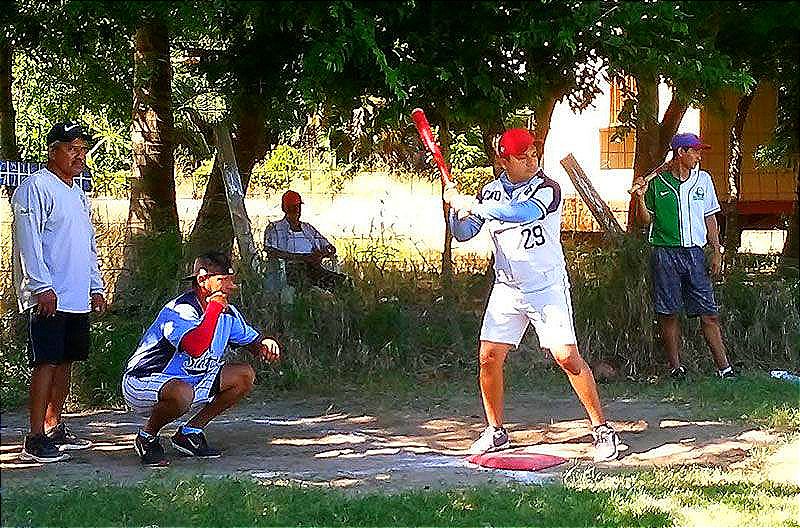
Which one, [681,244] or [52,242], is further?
[681,244]

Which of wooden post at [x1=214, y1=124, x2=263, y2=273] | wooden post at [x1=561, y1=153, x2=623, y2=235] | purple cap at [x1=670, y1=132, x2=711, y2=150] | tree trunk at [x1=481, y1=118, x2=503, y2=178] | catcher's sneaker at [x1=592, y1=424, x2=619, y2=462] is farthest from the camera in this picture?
wooden post at [x1=561, y1=153, x2=623, y2=235]

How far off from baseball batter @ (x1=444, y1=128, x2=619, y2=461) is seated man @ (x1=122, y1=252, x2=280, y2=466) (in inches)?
47.7

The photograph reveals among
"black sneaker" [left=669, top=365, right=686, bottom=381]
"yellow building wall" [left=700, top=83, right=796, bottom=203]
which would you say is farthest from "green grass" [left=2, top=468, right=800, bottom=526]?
"yellow building wall" [left=700, top=83, right=796, bottom=203]

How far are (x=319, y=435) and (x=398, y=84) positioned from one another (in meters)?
2.17

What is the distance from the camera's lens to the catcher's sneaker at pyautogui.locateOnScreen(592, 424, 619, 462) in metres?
6.16

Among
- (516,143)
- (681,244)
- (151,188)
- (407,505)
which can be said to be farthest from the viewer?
(151,188)

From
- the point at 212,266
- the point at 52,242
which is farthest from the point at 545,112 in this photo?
the point at 52,242

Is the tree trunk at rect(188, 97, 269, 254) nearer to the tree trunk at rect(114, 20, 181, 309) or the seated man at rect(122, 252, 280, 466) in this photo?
the tree trunk at rect(114, 20, 181, 309)

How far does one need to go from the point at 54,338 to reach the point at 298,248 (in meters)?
3.98

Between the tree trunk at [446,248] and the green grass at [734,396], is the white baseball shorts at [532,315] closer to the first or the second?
the green grass at [734,396]

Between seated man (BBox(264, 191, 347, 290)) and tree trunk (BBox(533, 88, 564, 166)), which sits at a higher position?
tree trunk (BBox(533, 88, 564, 166))

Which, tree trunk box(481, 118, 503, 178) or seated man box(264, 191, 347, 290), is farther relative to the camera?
seated man box(264, 191, 347, 290)

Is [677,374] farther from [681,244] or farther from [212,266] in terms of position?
[212,266]

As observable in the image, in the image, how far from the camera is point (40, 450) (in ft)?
19.9
